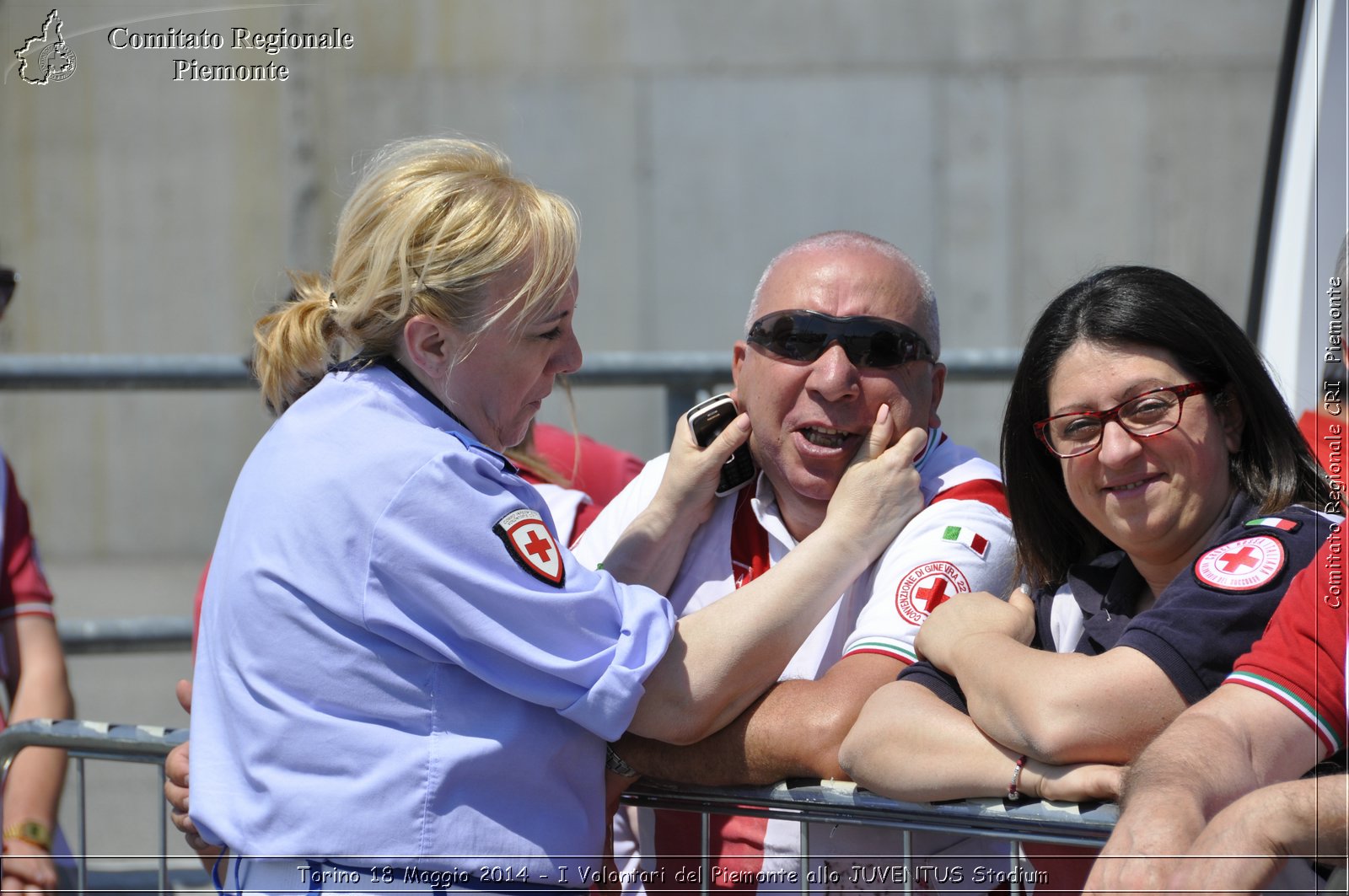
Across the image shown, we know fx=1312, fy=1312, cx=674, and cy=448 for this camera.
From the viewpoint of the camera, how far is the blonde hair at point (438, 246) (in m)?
2.10

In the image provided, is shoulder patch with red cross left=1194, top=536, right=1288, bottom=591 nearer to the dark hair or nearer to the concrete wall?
the dark hair

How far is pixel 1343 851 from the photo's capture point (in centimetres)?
162

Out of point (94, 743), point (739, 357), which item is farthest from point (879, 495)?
point (94, 743)

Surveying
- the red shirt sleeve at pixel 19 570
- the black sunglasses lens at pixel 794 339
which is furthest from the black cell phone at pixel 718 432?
the red shirt sleeve at pixel 19 570

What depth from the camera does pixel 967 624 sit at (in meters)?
2.25

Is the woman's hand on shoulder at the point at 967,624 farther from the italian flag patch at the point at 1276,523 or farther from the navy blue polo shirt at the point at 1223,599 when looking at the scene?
the italian flag patch at the point at 1276,523

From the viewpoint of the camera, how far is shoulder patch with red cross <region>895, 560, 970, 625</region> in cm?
243

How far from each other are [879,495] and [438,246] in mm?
983

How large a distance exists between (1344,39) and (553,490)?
2.19 m

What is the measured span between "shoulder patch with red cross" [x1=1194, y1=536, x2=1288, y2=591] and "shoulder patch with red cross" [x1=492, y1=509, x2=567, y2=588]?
39.2 inches

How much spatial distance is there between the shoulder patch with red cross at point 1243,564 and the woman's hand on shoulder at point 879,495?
2.05 feet

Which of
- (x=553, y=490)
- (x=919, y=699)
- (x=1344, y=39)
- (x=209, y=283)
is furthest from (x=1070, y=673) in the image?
(x=209, y=283)

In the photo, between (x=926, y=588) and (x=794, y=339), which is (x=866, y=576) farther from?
(x=794, y=339)

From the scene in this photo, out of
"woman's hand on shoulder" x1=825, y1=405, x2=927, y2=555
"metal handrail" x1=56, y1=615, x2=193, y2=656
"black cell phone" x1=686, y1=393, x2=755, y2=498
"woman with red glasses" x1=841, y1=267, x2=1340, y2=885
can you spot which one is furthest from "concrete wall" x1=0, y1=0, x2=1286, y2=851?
"woman with red glasses" x1=841, y1=267, x2=1340, y2=885
